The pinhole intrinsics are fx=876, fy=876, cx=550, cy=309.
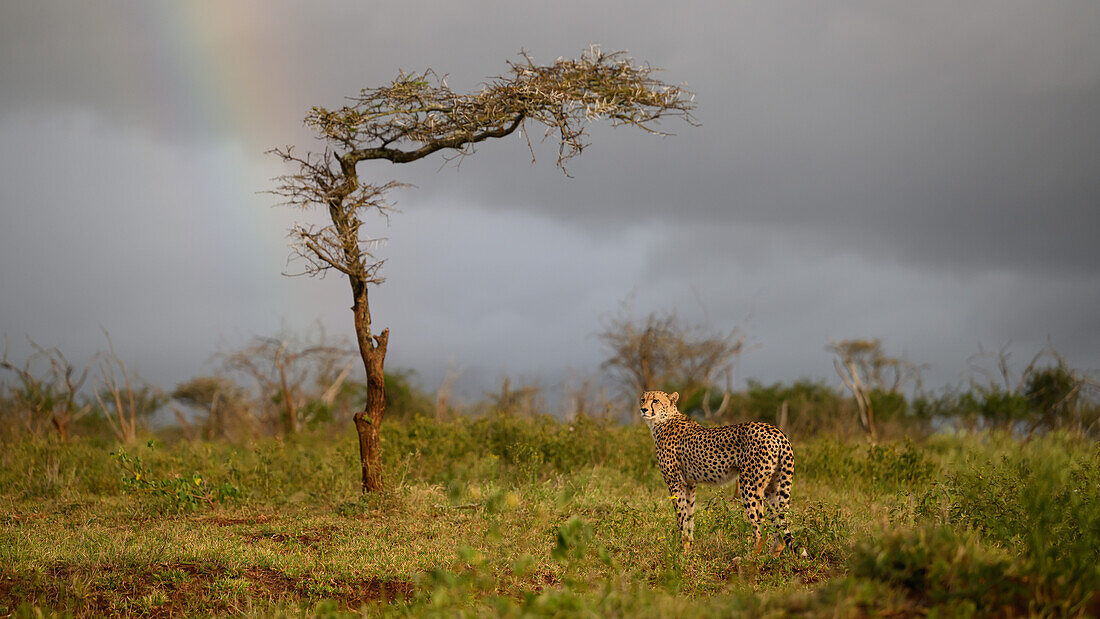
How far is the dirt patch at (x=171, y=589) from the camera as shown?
594cm

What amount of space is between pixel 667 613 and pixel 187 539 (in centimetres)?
536

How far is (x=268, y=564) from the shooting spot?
22.5 ft

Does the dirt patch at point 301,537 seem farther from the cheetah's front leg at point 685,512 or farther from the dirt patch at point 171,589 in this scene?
the cheetah's front leg at point 685,512

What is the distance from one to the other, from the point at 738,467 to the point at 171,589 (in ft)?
15.0

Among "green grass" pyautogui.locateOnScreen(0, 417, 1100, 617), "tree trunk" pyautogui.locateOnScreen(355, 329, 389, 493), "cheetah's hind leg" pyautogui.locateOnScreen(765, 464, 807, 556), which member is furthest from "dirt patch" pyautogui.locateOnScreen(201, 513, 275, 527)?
"cheetah's hind leg" pyautogui.locateOnScreen(765, 464, 807, 556)

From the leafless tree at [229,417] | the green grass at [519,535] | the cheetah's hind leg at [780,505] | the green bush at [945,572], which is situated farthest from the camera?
Result: the leafless tree at [229,417]

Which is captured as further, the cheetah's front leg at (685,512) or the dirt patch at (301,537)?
the dirt patch at (301,537)

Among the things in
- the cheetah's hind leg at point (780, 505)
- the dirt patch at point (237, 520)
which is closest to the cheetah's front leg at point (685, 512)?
the cheetah's hind leg at point (780, 505)

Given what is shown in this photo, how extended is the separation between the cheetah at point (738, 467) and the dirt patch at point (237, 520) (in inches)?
163

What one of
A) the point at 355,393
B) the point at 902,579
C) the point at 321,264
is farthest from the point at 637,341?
the point at 902,579

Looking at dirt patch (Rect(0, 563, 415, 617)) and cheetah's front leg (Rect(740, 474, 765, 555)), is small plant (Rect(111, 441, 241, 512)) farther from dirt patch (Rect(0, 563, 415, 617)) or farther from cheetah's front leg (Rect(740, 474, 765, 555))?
cheetah's front leg (Rect(740, 474, 765, 555))

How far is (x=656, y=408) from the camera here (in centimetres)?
845

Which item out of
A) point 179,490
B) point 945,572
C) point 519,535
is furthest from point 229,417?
point 945,572

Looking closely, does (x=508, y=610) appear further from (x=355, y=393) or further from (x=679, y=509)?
(x=355, y=393)
